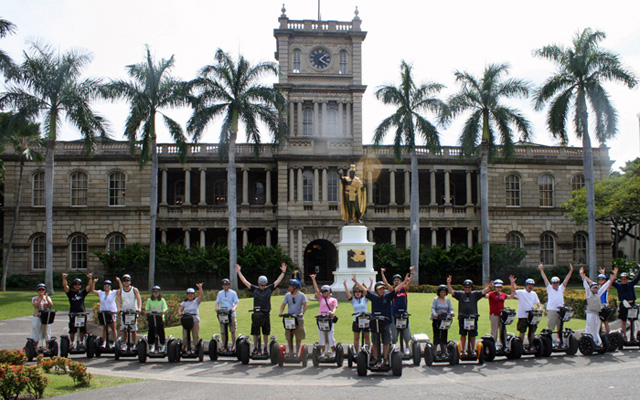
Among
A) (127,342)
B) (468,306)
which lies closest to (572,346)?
(468,306)

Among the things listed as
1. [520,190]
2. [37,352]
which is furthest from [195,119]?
[520,190]

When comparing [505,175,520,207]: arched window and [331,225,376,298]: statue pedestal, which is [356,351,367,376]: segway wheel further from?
[505,175,520,207]: arched window

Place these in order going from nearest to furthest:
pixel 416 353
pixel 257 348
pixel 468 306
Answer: pixel 416 353, pixel 468 306, pixel 257 348

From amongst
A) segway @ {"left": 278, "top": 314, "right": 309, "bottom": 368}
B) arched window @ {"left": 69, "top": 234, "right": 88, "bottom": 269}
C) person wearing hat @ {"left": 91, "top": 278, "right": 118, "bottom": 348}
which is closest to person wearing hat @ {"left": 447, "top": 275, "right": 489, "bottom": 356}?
segway @ {"left": 278, "top": 314, "right": 309, "bottom": 368}

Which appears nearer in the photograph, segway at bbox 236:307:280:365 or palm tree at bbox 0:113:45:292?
segway at bbox 236:307:280:365

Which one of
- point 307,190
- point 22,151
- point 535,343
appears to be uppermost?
point 22,151

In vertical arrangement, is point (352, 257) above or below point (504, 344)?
above

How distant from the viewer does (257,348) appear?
12.6 m

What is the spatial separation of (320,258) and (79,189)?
57.5 ft

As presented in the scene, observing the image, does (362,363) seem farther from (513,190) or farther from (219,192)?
(513,190)

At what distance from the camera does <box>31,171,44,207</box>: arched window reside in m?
40.2

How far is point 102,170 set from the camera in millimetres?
40594

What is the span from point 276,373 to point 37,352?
18.5 ft

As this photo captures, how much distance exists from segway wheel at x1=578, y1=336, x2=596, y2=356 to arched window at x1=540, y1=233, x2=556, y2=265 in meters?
30.9
